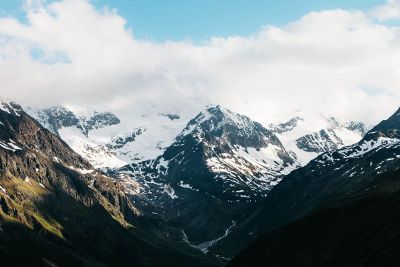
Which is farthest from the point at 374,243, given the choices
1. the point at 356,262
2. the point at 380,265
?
the point at 380,265

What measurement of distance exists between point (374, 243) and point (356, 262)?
1085cm

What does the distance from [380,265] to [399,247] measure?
8588 mm

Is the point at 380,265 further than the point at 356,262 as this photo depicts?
No

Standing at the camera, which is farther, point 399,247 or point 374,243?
point 374,243

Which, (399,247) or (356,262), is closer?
(399,247)

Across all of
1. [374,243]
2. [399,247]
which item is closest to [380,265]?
[399,247]

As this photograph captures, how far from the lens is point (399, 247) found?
179875 millimetres

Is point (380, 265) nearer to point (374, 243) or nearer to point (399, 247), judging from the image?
point (399, 247)

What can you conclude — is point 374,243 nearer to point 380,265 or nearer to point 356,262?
point 356,262

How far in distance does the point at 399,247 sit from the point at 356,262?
17202mm

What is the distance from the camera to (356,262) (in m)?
193

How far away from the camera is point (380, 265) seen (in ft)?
578

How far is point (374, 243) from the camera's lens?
655 feet
